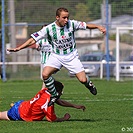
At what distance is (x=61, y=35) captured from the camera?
10484 millimetres

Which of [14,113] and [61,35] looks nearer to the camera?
[14,113]

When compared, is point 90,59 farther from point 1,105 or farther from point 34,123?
point 34,123

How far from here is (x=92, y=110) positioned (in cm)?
1196

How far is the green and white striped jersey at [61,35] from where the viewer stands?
413 inches

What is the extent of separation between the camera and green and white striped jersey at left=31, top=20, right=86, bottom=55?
10.5m

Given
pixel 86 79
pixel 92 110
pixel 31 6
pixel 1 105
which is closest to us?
pixel 86 79

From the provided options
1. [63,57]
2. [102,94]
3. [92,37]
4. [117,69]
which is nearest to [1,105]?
[63,57]

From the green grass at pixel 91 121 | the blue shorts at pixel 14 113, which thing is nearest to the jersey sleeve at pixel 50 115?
the green grass at pixel 91 121

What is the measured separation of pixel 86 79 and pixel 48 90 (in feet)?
2.58

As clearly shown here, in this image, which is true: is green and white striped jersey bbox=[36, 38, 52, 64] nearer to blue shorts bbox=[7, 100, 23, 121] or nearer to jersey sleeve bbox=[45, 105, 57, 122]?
blue shorts bbox=[7, 100, 23, 121]

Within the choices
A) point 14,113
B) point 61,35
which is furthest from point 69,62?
point 14,113

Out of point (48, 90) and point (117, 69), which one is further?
point (117, 69)

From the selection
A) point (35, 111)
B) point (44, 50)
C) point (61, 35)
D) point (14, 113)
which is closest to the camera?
point (35, 111)

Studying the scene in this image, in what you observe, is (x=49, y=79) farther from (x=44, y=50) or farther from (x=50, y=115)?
(x=44, y=50)
